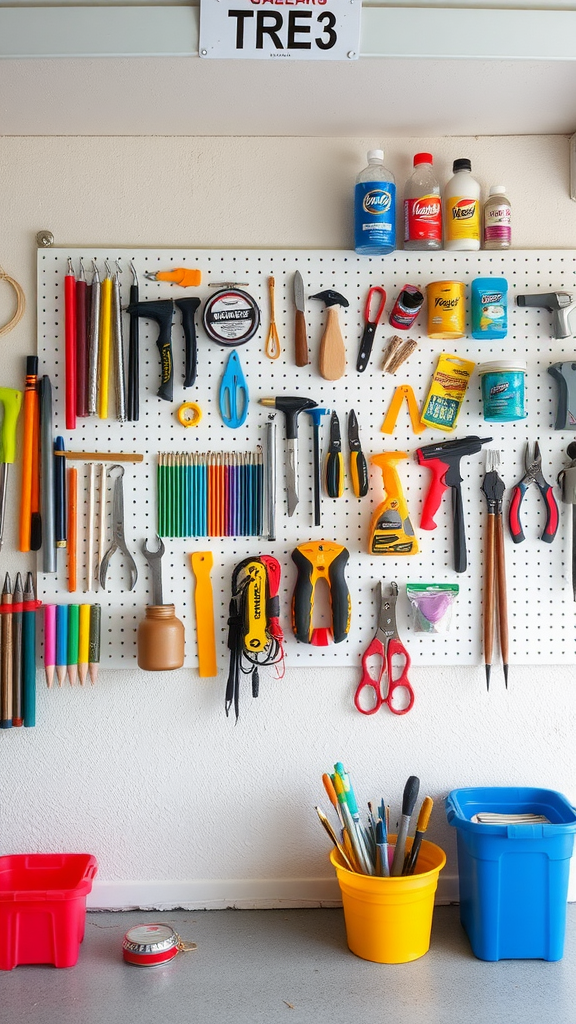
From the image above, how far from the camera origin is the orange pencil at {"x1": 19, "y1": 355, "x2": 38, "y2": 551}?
1.86 meters

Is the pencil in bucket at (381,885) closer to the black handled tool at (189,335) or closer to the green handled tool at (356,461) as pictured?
the green handled tool at (356,461)

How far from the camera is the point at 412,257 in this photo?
1903mm

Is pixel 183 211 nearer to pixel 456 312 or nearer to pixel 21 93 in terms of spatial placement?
pixel 21 93

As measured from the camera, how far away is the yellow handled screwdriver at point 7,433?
6.12 ft

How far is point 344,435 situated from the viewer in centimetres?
190

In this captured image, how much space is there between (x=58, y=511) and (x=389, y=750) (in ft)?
2.97

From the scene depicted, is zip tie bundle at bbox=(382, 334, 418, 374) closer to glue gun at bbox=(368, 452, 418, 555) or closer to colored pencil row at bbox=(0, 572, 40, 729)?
glue gun at bbox=(368, 452, 418, 555)

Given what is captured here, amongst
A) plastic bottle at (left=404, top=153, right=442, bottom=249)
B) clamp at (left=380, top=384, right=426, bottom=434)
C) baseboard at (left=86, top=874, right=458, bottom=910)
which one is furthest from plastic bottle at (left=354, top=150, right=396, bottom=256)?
baseboard at (left=86, top=874, right=458, bottom=910)

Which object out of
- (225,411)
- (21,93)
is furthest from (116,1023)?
(21,93)

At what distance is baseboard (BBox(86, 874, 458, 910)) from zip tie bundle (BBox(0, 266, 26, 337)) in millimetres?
1247

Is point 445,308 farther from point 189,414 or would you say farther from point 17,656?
point 17,656

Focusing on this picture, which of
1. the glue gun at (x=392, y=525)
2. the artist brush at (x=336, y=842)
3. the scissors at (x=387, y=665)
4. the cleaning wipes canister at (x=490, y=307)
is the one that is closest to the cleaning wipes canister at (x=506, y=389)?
the cleaning wipes canister at (x=490, y=307)

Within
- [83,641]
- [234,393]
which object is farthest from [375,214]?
[83,641]

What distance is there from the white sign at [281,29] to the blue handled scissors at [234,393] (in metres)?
0.61
